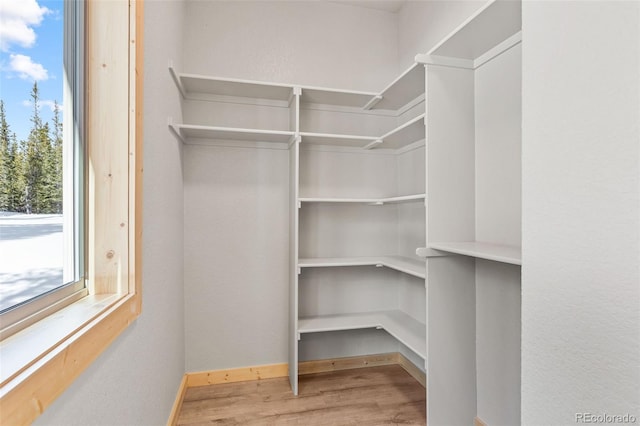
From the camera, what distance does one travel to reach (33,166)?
2.59 feet

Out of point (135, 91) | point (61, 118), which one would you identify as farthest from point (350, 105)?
point (61, 118)

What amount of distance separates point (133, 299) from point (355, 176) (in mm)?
1880

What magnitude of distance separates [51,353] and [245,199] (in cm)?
179

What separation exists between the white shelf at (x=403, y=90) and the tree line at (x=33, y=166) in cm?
165

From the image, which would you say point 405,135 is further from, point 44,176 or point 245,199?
point 44,176

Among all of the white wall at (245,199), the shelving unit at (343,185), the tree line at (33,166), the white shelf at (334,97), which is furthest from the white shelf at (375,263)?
the tree line at (33,166)

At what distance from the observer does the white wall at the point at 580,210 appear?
564 mm

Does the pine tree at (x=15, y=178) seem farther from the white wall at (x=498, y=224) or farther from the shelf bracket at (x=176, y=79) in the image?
the white wall at (x=498, y=224)

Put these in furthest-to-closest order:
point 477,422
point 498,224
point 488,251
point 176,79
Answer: point 176,79, point 477,422, point 498,224, point 488,251

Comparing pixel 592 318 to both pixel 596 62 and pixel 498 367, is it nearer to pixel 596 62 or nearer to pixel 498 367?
pixel 596 62

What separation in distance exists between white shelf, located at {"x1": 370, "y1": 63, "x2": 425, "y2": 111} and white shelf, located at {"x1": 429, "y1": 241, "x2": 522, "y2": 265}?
1.01m

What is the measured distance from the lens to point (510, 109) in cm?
156

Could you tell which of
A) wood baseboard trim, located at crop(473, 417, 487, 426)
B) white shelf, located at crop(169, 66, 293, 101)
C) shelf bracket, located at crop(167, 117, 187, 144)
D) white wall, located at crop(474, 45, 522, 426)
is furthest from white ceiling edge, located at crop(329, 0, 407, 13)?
wood baseboard trim, located at crop(473, 417, 487, 426)

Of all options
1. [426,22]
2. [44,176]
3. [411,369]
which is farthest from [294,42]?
[411,369]
